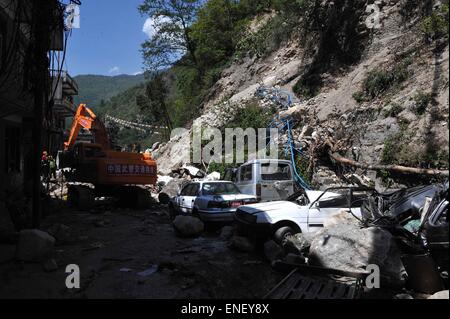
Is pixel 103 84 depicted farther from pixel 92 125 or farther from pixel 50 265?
pixel 50 265

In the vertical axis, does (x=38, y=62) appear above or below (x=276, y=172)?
above

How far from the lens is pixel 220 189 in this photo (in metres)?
11.8

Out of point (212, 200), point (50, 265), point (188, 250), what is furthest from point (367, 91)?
point (50, 265)

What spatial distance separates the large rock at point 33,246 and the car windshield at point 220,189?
540 cm

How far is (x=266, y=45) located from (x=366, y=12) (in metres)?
9.43

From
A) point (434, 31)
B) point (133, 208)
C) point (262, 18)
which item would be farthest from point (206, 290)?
point (262, 18)

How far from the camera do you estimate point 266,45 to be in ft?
98.8

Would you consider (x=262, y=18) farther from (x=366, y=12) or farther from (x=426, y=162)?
(x=426, y=162)

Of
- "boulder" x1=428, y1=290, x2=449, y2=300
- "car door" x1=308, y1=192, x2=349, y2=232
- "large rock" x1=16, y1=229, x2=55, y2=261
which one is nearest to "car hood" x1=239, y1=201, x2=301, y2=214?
"car door" x1=308, y1=192, x2=349, y2=232

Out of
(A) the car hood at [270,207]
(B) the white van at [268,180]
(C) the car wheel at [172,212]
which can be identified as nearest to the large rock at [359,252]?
(A) the car hood at [270,207]

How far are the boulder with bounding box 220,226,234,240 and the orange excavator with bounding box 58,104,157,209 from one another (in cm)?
590

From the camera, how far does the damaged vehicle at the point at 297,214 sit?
27.9ft

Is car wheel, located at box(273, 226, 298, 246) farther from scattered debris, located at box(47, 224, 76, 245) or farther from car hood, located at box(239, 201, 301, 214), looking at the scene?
scattered debris, located at box(47, 224, 76, 245)

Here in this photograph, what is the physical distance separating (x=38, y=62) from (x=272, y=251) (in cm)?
619
